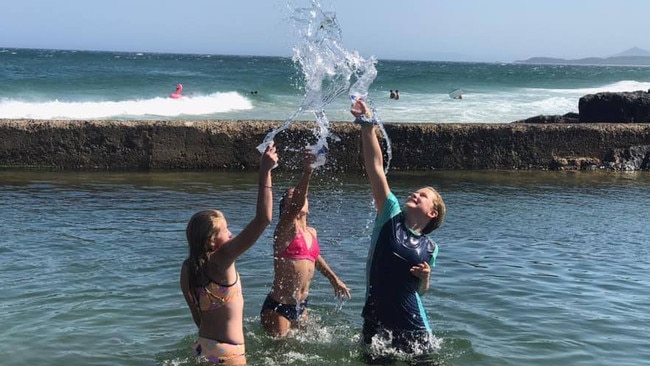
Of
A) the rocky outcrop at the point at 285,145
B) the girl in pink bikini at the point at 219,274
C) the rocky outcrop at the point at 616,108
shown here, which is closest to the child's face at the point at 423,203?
the girl in pink bikini at the point at 219,274

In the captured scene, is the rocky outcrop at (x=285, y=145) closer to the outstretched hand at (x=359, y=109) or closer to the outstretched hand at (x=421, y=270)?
the outstretched hand at (x=359, y=109)

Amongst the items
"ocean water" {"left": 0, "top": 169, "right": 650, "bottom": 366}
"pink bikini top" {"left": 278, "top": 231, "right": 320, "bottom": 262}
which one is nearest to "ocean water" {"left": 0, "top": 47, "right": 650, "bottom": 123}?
"ocean water" {"left": 0, "top": 169, "right": 650, "bottom": 366}

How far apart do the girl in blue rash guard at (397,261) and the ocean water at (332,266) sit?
1.80ft

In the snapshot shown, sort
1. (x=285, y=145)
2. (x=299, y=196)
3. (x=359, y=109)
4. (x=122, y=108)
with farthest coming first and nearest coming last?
(x=122, y=108)
(x=285, y=145)
(x=299, y=196)
(x=359, y=109)

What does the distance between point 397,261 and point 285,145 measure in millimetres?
8276

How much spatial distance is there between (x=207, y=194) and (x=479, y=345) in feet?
19.6

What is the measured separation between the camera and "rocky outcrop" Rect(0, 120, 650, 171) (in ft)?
40.8

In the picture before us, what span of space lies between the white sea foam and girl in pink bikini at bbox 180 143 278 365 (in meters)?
23.8

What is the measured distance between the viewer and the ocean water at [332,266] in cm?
552

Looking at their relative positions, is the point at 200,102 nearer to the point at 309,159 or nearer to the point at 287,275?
the point at 287,275

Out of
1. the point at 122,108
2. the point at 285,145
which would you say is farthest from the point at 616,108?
the point at 122,108

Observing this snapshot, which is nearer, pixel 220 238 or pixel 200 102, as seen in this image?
pixel 220 238

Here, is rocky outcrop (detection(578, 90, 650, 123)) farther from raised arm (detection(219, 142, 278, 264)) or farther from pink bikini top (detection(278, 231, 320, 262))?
raised arm (detection(219, 142, 278, 264))

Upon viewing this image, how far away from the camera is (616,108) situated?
16.8 m
